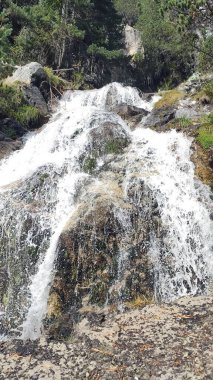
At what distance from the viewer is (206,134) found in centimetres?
1691

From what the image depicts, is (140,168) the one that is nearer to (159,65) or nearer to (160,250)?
(160,250)

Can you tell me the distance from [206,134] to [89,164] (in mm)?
5023

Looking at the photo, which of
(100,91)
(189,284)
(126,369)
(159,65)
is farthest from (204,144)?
(159,65)

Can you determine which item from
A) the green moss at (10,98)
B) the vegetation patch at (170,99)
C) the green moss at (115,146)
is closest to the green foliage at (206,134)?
the green moss at (115,146)

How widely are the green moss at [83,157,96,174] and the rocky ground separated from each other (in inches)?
272

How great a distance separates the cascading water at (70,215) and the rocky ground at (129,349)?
3.56ft

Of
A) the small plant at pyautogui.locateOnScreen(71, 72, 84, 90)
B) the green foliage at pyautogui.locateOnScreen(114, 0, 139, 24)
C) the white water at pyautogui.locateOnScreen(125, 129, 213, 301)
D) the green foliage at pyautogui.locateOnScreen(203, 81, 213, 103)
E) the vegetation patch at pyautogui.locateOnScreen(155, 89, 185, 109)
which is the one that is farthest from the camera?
the green foliage at pyautogui.locateOnScreen(114, 0, 139, 24)

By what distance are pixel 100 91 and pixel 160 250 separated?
16.8 metres

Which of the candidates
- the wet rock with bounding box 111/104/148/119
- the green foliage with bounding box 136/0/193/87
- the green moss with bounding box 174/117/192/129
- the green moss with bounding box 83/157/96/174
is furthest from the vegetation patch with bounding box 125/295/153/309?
the green foliage with bounding box 136/0/193/87

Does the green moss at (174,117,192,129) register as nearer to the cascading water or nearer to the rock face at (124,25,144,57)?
the cascading water

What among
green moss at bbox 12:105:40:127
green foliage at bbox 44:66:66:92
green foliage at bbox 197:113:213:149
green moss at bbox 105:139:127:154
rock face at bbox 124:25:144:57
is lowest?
green moss at bbox 105:139:127:154

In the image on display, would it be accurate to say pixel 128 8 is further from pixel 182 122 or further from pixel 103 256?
pixel 103 256

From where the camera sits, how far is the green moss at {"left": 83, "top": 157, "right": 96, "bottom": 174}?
16.5m

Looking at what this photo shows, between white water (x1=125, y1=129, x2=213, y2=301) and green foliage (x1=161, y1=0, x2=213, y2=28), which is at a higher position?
green foliage (x1=161, y1=0, x2=213, y2=28)
